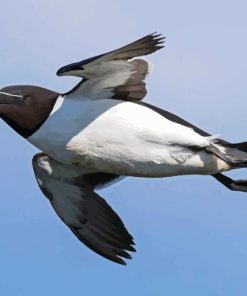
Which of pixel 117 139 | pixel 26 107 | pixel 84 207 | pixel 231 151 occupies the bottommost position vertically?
pixel 84 207

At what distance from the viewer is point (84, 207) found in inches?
466

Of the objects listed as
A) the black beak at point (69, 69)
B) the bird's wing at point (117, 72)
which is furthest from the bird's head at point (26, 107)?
the black beak at point (69, 69)

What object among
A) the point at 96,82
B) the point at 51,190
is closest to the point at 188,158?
the point at 96,82

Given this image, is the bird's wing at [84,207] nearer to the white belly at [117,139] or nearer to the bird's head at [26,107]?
the bird's head at [26,107]

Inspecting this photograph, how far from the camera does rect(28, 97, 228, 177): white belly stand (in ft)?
34.0

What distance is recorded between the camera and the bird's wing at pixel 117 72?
9.96 m

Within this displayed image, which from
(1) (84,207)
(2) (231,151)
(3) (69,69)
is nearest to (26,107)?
(3) (69,69)

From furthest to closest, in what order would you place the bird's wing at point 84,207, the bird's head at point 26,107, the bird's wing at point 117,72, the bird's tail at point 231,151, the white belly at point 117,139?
the bird's wing at point 84,207 < the bird's tail at point 231,151 < the bird's head at point 26,107 < the white belly at point 117,139 < the bird's wing at point 117,72

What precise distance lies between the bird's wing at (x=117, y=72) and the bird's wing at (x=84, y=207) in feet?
4.06

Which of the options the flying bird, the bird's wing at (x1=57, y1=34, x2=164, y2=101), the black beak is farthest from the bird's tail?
the black beak

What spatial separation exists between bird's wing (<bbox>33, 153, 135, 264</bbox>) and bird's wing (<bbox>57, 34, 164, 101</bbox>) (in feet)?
4.06

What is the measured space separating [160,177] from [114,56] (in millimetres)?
1183

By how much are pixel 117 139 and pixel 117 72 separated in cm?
58

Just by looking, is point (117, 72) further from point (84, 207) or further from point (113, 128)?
point (84, 207)
